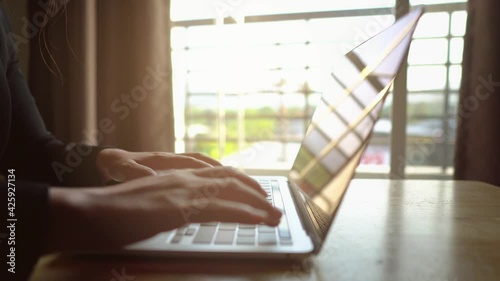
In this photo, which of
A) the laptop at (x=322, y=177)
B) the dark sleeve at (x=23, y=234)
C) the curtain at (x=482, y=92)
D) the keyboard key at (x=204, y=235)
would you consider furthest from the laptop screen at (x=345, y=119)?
the curtain at (x=482, y=92)

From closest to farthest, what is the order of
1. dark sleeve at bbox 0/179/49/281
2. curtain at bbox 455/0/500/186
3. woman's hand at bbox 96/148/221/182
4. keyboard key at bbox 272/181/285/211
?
dark sleeve at bbox 0/179/49/281, keyboard key at bbox 272/181/285/211, woman's hand at bbox 96/148/221/182, curtain at bbox 455/0/500/186

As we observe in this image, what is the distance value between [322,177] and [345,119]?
11 centimetres

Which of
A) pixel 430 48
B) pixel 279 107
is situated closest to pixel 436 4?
pixel 430 48

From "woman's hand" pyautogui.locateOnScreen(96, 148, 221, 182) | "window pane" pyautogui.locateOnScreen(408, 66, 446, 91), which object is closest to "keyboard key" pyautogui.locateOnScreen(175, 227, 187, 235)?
"woman's hand" pyautogui.locateOnScreen(96, 148, 221, 182)

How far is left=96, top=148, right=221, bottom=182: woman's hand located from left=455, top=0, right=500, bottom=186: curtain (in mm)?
1395

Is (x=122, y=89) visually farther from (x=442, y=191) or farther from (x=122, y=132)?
(x=442, y=191)

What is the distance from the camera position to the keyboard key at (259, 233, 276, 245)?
34 centimetres

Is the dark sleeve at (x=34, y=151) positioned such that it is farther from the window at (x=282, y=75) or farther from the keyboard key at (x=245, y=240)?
the window at (x=282, y=75)

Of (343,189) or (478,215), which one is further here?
(478,215)

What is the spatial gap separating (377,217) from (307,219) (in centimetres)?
14

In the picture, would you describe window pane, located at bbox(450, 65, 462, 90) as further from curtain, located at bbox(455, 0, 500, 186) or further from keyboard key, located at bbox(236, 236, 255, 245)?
keyboard key, located at bbox(236, 236, 255, 245)

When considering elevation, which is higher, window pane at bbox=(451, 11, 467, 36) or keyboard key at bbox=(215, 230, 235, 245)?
window pane at bbox=(451, 11, 467, 36)

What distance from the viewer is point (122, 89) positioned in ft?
5.74

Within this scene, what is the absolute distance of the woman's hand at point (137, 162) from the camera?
1.97 ft
